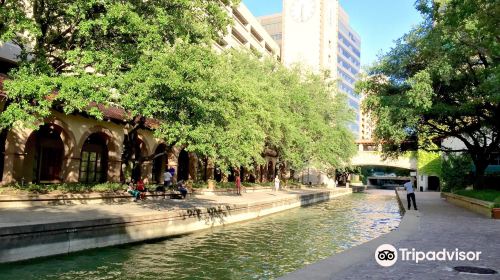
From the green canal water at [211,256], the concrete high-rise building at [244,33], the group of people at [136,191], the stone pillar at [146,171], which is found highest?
the concrete high-rise building at [244,33]

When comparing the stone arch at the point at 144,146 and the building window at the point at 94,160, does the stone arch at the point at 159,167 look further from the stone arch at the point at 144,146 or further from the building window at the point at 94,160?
the building window at the point at 94,160

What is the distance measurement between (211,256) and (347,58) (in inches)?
4701

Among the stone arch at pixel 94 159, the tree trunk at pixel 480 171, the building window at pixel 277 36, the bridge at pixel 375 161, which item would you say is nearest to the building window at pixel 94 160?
the stone arch at pixel 94 159

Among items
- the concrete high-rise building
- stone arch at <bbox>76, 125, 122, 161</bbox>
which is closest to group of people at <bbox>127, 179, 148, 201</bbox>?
stone arch at <bbox>76, 125, 122, 161</bbox>

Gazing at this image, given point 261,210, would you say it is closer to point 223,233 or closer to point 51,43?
point 223,233

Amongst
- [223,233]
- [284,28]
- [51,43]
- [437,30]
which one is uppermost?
[284,28]

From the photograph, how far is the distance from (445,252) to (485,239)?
3.41 metres

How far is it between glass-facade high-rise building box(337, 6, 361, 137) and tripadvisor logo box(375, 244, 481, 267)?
106365 mm

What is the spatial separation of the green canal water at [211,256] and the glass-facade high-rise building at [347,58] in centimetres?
10055

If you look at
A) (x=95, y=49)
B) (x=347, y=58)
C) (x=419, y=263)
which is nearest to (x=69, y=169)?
(x=95, y=49)

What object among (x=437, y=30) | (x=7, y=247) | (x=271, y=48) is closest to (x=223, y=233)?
(x=7, y=247)

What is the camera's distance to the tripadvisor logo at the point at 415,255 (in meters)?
8.83

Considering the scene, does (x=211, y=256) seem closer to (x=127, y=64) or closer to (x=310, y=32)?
(x=127, y=64)

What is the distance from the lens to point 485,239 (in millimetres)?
12406
